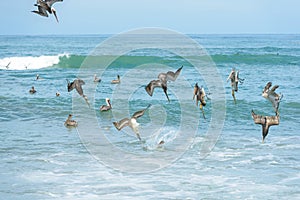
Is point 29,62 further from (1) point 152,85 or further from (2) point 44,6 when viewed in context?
(2) point 44,6

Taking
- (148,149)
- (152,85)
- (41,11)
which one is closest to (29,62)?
(148,149)

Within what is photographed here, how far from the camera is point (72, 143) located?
11.4 meters

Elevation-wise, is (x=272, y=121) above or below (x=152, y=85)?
below

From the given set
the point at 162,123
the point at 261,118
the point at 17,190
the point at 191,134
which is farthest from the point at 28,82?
the point at 261,118

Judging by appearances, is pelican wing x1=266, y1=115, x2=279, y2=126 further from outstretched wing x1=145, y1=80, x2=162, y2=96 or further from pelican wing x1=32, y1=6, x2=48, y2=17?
pelican wing x1=32, y1=6, x2=48, y2=17

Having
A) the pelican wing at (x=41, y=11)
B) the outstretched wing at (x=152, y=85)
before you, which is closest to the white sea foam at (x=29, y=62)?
the outstretched wing at (x=152, y=85)

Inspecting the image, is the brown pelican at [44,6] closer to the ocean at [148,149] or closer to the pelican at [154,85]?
the pelican at [154,85]

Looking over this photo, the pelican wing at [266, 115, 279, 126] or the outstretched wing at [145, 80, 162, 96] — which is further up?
the outstretched wing at [145, 80, 162, 96]

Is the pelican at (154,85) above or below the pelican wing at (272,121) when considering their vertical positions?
above

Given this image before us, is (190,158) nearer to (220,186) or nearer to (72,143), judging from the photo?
(220,186)

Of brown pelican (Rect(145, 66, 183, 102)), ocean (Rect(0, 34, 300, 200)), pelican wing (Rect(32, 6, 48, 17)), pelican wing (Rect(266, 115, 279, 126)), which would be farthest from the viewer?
ocean (Rect(0, 34, 300, 200))

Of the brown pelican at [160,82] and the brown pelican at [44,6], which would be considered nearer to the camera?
the brown pelican at [44,6]

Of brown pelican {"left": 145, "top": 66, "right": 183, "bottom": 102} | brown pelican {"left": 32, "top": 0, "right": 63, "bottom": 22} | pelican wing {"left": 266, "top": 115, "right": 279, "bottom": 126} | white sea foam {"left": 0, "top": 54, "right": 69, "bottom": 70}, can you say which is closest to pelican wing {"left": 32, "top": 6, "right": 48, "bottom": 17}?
brown pelican {"left": 32, "top": 0, "right": 63, "bottom": 22}

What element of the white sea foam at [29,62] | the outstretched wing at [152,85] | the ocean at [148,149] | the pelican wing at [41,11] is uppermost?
the white sea foam at [29,62]
